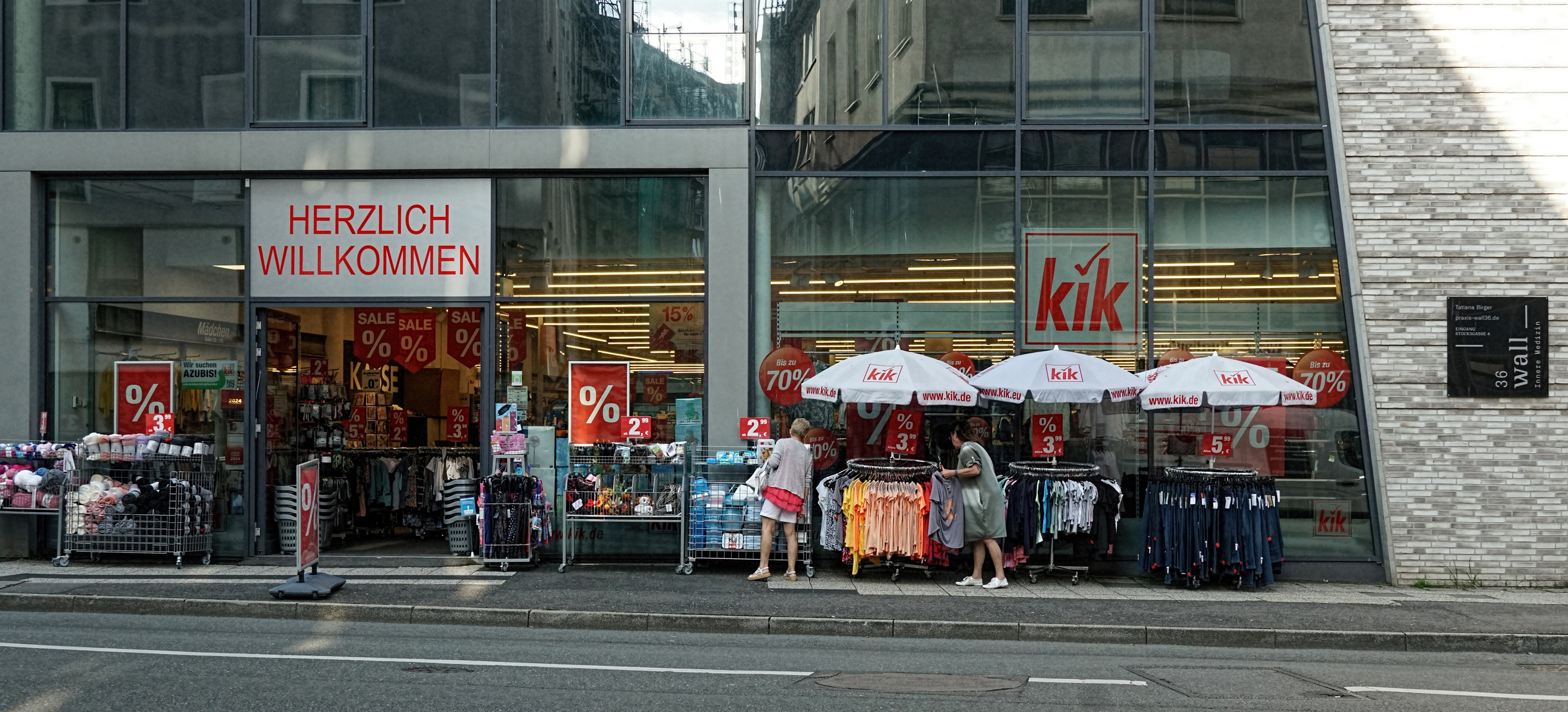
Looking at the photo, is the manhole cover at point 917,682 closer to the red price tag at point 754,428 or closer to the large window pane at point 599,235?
the red price tag at point 754,428

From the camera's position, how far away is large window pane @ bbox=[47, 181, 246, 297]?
13234mm

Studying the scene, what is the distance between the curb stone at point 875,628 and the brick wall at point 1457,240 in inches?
125

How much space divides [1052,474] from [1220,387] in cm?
197

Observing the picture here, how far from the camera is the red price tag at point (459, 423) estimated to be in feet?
52.1

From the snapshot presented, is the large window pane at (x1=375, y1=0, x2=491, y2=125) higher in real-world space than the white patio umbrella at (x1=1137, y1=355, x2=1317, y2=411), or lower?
higher

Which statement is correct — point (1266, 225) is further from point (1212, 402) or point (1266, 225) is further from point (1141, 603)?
point (1141, 603)

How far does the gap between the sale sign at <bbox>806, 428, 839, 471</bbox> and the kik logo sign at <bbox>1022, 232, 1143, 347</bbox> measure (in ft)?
8.34

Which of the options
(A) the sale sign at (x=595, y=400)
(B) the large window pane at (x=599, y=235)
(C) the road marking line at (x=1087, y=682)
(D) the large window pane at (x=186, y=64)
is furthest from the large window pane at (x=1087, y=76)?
(D) the large window pane at (x=186, y=64)

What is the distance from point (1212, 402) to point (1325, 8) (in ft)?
16.5

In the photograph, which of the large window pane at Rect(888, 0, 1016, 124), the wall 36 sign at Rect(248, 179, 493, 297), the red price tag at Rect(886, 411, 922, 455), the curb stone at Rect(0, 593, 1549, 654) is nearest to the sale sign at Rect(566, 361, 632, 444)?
the wall 36 sign at Rect(248, 179, 493, 297)

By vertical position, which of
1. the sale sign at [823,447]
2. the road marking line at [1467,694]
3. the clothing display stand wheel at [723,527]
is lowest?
the road marking line at [1467,694]

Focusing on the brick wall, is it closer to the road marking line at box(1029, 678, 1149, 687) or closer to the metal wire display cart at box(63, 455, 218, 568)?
the road marking line at box(1029, 678, 1149, 687)

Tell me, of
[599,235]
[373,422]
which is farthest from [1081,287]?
[373,422]

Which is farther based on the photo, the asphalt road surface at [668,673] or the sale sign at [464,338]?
the sale sign at [464,338]
